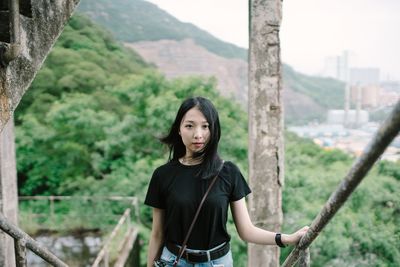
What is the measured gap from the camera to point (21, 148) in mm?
10055

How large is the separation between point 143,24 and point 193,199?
88.2 ft

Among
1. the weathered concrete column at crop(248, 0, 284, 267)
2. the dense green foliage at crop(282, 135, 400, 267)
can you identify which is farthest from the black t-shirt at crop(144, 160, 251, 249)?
the dense green foliage at crop(282, 135, 400, 267)

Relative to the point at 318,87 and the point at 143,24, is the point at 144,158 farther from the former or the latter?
the point at 143,24

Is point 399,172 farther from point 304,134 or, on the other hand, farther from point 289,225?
point 304,134

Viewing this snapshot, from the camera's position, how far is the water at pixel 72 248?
7.84 metres

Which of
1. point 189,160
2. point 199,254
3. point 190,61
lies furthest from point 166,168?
point 190,61

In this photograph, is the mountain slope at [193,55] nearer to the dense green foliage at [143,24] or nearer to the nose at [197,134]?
the dense green foliage at [143,24]

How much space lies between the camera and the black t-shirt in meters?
1.52

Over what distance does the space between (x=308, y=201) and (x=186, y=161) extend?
15.9ft

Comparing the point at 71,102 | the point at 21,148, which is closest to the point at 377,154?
the point at 71,102

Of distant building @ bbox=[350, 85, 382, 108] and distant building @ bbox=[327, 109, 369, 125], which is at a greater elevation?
distant building @ bbox=[350, 85, 382, 108]

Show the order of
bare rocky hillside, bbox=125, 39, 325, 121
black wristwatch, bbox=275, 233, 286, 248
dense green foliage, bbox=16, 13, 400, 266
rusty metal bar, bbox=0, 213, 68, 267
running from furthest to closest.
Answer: bare rocky hillside, bbox=125, 39, 325, 121
dense green foliage, bbox=16, 13, 400, 266
rusty metal bar, bbox=0, 213, 68, 267
black wristwatch, bbox=275, 233, 286, 248

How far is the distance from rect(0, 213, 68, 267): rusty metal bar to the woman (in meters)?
→ 0.46

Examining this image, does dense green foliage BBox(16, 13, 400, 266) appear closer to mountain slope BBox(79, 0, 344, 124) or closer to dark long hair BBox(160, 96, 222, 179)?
dark long hair BBox(160, 96, 222, 179)
